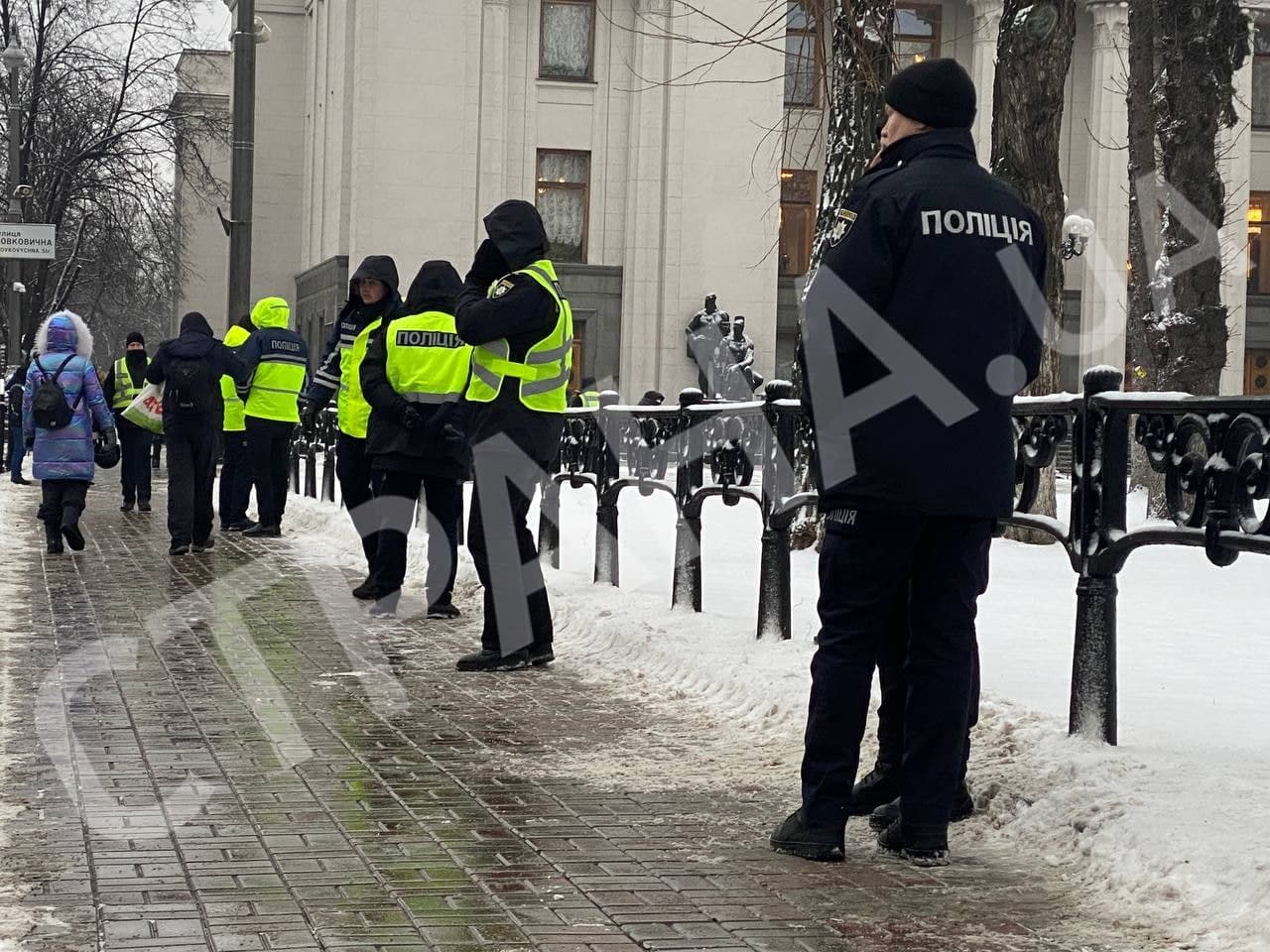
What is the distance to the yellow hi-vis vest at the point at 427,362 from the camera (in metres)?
10.4

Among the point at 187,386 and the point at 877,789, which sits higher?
the point at 187,386

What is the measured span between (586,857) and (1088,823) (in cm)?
138

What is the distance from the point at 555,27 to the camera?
44.0m

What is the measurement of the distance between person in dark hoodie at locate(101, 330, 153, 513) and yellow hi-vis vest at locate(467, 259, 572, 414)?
10054mm

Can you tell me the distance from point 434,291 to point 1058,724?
17.3ft

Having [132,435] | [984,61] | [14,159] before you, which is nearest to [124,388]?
[132,435]

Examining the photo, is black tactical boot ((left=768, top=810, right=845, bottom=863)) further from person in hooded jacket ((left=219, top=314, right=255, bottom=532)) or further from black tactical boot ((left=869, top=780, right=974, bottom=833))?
person in hooded jacket ((left=219, top=314, right=255, bottom=532))

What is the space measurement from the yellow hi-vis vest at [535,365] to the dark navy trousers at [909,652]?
144 inches

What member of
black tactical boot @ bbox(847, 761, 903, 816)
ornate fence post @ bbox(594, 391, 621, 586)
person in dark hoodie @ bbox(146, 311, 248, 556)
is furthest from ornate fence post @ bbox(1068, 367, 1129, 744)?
person in dark hoodie @ bbox(146, 311, 248, 556)

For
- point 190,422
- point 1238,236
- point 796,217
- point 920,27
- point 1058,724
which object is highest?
point 920,27

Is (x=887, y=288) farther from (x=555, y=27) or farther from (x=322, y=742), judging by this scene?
(x=555, y=27)

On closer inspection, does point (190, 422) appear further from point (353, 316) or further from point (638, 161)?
point (638, 161)

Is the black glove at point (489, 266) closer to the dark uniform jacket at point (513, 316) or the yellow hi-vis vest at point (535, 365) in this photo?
the dark uniform jacket at point (513, 316)

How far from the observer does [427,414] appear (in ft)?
33.9
